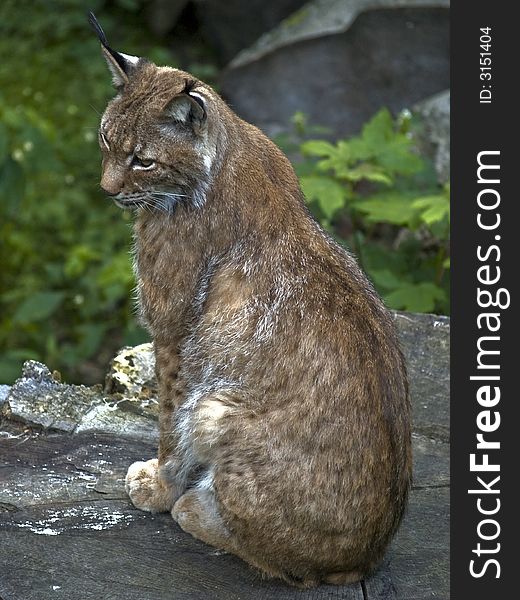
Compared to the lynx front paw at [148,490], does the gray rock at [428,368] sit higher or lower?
higher

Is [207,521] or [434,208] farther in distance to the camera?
[434,208]

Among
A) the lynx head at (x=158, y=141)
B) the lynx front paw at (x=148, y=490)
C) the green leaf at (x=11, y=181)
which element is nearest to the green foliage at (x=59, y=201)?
the green leaf at (x=11, y=181)

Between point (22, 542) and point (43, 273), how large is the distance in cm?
441

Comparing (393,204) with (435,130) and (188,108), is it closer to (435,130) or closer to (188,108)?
(435,130)

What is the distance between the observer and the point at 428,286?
5.77 m

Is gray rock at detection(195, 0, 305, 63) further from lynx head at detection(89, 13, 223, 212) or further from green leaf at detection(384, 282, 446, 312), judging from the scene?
lynx head at detection(89, 13, 223, 212)

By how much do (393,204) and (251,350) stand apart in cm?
235

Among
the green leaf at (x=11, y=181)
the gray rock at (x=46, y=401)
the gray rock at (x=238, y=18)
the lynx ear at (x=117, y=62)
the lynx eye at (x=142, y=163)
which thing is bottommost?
the gray rock at (x=46, y=401)

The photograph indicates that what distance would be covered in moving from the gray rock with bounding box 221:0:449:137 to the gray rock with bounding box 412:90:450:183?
3.30 ft

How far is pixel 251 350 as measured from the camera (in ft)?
12.6

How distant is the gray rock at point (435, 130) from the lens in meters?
7.34

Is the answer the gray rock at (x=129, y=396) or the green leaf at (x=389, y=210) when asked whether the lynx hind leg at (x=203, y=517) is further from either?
the green leaf at (x=389, y=210)

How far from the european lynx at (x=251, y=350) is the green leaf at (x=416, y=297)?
64.7 inches

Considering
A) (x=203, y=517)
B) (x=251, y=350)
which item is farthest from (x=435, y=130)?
(x=203, y=517)
